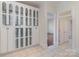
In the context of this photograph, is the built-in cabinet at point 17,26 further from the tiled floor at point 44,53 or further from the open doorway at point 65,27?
the open doorway at point 65,27

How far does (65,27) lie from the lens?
1.83 metres

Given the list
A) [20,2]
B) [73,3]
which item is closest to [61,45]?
[73,3]

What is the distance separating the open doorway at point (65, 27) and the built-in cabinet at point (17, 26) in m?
0.38

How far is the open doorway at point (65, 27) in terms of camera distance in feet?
5.92

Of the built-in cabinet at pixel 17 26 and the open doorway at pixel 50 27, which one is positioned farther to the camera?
the open doorway at pixel 50 27

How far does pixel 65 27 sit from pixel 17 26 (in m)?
0.75

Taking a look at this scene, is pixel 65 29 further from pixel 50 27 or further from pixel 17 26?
pixel 17 26

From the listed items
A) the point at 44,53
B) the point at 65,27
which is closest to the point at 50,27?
the point at 65,27

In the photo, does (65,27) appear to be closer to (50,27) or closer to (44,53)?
(50,27)

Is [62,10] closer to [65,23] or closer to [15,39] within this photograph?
[65,23]

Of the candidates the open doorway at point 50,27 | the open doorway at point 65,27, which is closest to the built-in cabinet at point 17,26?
the open doorway at point 50,27

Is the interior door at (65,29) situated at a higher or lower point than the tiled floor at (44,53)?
higher

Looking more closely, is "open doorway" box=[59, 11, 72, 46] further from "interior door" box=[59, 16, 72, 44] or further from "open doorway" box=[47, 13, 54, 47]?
"open doorway" box=[47, 13, 54, 47]

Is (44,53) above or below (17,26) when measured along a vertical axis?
below
